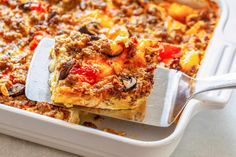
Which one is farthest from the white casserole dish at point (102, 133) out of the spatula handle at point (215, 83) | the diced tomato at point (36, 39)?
the diced tomato at point (36, 39)

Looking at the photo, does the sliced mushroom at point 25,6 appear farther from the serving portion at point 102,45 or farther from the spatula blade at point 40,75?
the spatula blade at point 40,75

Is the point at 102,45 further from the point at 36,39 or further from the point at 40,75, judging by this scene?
the point at 36,39

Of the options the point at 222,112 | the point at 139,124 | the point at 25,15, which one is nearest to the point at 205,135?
the point at 222,112

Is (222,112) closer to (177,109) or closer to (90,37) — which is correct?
(177,109)

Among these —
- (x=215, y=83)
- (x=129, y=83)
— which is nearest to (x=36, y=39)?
(x=129, y=83)

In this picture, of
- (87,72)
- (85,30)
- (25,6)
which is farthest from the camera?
(25,6)

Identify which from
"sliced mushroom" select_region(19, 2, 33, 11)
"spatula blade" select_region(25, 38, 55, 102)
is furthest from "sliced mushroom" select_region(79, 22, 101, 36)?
"sliced mushroom" select_region(19, 2, 33, 11)
